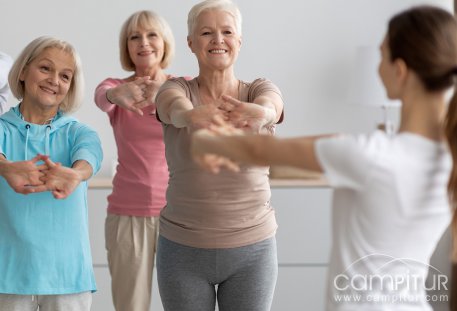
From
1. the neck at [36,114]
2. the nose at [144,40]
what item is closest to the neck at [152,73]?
the nose at [144,40]

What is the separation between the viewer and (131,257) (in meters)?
3.35

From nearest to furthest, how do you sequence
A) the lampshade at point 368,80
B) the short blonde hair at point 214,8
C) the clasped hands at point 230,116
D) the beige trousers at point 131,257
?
the clasped hands at point 230,116 < the short blonde hair at point 214,8 < the beige trousers at point 131,257 < the lampshade at point 368,80

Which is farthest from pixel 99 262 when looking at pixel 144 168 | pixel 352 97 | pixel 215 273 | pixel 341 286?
pixel 341 286

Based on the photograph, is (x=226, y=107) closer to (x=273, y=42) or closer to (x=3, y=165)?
(x=3, y=165)

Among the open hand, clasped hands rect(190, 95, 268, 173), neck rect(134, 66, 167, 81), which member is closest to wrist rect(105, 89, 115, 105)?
neck rect(134, 66, 167, 81)

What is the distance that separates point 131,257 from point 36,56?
109cm

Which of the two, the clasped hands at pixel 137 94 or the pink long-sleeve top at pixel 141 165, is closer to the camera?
the clasped hands at pixel 137 94

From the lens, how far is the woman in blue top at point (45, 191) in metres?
2.33

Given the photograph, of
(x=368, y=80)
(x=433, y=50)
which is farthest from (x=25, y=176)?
(x=368, y=80)

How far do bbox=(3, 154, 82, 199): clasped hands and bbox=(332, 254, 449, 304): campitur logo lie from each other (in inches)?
38.4

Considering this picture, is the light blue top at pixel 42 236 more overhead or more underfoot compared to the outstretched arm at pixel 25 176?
more underfoot

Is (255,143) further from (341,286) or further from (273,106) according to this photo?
(273,106)

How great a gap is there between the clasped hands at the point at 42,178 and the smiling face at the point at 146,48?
47.5 inches

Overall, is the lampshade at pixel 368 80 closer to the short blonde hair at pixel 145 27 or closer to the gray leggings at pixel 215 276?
the short blonde hair at pixel 145 27
